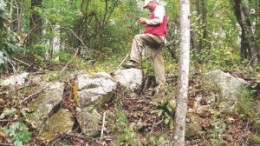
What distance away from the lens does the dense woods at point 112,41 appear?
6840 millimetres

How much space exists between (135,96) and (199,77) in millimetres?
1544

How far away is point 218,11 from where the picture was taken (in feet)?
57.2

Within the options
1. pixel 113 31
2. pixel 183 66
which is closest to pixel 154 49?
pixel 183 66

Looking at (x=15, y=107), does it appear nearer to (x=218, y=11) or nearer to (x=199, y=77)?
(x=199, y=77)

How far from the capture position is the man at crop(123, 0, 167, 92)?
337 inches

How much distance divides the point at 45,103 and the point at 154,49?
262cm

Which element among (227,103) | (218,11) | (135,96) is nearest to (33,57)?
(135,96)

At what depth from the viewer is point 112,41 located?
17000 millimetres

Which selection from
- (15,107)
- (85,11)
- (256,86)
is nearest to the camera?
(15,107)

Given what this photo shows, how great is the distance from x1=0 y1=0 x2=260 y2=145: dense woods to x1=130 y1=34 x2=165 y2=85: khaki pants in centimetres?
39

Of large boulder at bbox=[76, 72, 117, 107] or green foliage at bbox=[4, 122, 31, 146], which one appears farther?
large boulder at bbox=[76, 72, 117, 107]

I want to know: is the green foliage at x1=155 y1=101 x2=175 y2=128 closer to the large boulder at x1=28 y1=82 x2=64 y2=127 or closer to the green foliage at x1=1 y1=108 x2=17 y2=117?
the large boulder at x1=28 y1=82 x2=64 y2=127

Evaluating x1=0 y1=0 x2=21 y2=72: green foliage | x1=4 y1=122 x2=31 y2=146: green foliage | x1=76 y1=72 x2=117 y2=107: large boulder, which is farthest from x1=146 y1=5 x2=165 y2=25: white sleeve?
x1=4 y1=122 x2=31 y2=146: green foliage

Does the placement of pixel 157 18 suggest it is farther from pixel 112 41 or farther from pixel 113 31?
pixel 113 31
